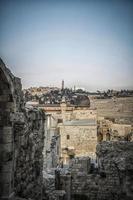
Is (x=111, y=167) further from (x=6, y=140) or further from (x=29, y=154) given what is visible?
(x=6, y=140)

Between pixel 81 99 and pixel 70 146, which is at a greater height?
pixel 81 99

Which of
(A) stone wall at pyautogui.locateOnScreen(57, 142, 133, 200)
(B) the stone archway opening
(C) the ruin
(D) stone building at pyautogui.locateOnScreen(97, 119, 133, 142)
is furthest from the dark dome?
(B) the stone archway opening

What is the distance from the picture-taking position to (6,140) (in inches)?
218

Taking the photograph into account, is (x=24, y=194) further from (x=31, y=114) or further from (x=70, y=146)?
(x=70, y=146)

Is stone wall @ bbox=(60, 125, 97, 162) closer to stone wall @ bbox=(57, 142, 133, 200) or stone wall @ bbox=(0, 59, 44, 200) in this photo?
stone wall @ bbox=(57, 142, 133, 200)

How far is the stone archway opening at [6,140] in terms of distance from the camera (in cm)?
545

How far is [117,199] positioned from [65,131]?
21868 millimetres

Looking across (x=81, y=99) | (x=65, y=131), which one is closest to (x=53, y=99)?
(x=81, y=99)

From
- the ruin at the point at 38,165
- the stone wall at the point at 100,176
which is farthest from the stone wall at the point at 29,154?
the stone wall at the point at 100,176

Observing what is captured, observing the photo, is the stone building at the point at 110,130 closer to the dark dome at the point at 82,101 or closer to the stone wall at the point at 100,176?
the dark dome at the point at 82,101

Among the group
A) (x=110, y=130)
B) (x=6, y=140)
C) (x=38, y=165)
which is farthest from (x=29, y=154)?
(x=110, y=130)

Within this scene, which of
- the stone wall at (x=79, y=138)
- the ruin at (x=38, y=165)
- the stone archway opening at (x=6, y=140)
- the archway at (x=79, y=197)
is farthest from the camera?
the stone wall at (x=79, y=138)

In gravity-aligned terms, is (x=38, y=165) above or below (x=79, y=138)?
above

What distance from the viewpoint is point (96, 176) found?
29.0ft
